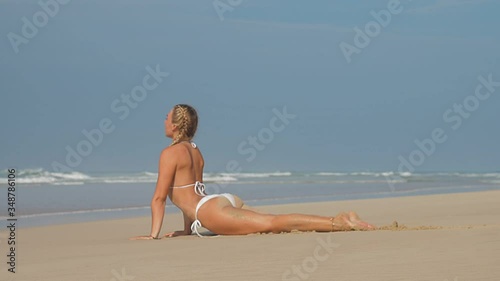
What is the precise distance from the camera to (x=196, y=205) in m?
8.76

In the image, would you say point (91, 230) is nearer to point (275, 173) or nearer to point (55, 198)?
point (55, 198)

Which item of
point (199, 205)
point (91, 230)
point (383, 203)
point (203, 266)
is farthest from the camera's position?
point (383, 203)

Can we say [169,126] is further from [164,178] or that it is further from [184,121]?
[164,178]

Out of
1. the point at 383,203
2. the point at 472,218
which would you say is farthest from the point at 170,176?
the point at 383,203

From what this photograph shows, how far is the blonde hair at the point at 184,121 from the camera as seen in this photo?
8797 mm

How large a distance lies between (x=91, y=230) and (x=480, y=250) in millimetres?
6130

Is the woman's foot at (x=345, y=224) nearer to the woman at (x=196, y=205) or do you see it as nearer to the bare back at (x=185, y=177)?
Answer: the woman at (x=196, y=205)

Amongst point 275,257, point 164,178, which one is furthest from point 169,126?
point 275,257

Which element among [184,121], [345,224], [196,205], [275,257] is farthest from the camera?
[184,121]

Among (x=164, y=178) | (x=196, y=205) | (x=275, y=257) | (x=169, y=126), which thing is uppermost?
(x=169, y=126)

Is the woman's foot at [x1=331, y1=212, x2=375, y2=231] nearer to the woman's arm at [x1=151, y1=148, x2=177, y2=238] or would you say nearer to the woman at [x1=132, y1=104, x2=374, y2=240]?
the woman at [x1=132, y1=104, x2=374, y2=240]

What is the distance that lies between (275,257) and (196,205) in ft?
7.12

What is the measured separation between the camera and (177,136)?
8.97m

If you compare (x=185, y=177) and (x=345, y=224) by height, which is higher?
(x=185, y=177)
